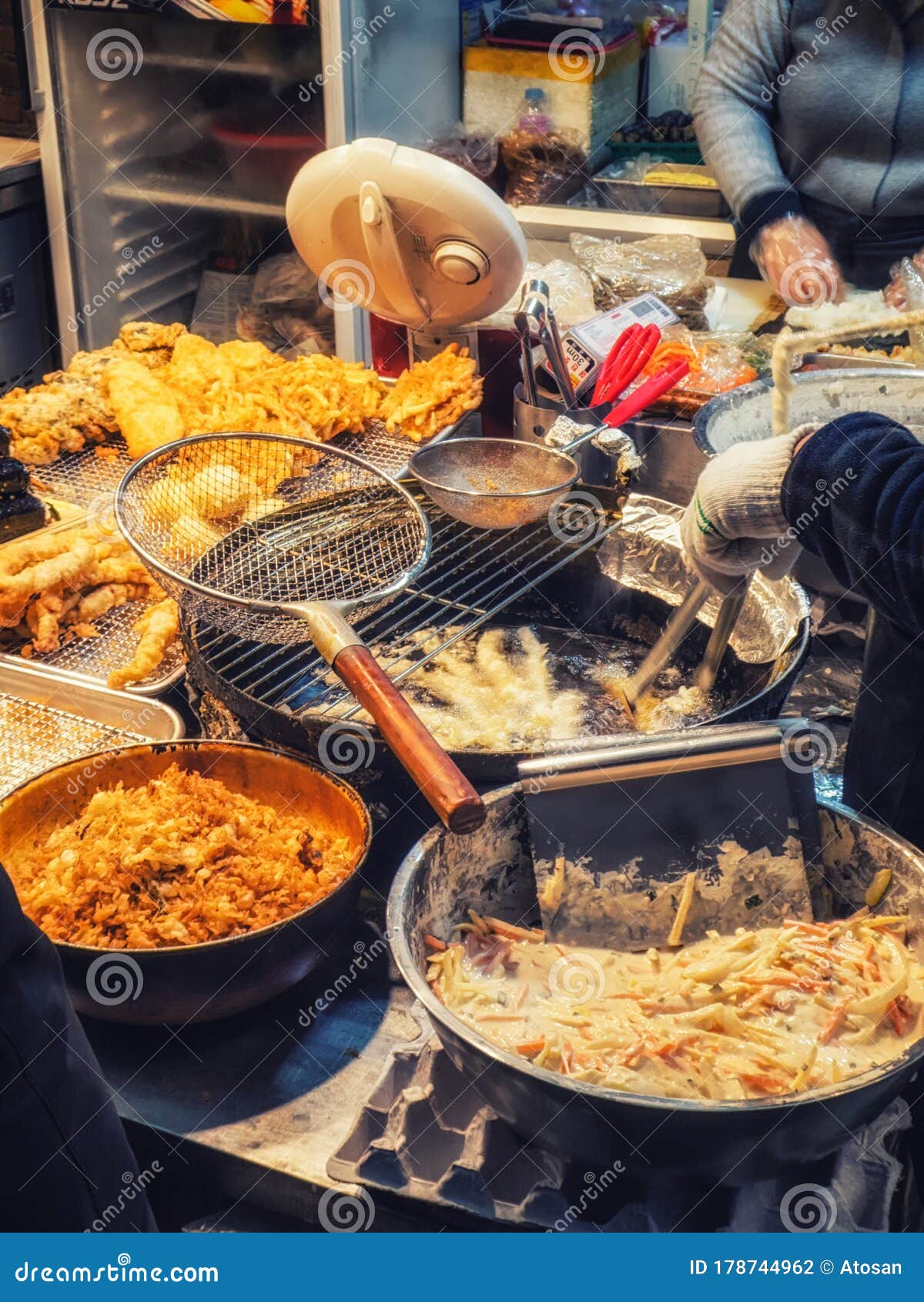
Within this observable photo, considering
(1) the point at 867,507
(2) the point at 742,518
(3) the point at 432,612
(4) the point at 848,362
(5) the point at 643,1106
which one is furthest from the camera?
(4) the point at 848,362

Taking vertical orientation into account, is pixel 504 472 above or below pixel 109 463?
above

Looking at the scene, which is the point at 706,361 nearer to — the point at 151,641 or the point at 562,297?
the point at 562,297

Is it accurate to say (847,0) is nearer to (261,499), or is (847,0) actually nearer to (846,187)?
(846,187)

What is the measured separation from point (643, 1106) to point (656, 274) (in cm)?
259

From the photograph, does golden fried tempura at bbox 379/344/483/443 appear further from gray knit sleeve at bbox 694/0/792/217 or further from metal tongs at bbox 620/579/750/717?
gray knit sleeve at bbox 694/0/792/217

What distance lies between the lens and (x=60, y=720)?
2033mm

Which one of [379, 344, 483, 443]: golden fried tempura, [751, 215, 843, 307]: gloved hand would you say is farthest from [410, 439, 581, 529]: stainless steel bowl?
[751, 215, 843, 307]: gloved hand

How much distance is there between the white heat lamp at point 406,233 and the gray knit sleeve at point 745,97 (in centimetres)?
122

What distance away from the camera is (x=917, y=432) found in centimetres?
202

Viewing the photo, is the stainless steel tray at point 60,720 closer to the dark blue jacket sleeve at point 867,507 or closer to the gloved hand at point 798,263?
the dark blue jacket sleeve at point 867,507

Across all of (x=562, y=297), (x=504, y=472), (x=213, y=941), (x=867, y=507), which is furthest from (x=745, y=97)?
(x=213, y=941)

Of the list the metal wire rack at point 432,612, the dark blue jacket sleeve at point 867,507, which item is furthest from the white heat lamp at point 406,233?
the dark blue jacket sleeve at point 867,507

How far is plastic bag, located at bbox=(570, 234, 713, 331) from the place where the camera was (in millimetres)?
3152

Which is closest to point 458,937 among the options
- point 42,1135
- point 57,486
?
point 42,1135
